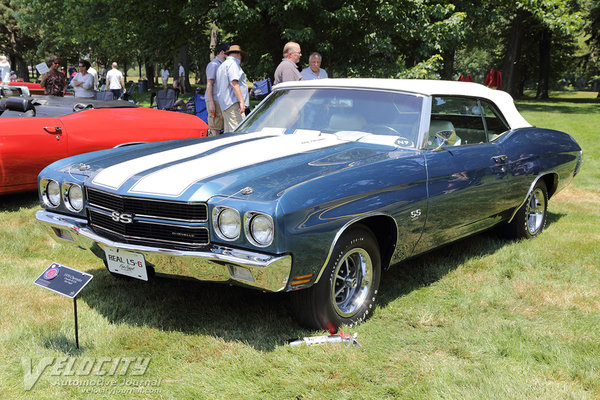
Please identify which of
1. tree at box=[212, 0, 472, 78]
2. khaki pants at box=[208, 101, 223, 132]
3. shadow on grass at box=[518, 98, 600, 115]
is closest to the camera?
khaki pants at box=[208, 101, 223, 132]

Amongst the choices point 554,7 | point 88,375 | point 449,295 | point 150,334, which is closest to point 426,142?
point 449,295

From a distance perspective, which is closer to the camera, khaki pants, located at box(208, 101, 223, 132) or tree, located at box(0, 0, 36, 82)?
khaki pants, located at box(208, 101, 223, 132)

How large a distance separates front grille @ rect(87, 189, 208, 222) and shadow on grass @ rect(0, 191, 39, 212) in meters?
3.44

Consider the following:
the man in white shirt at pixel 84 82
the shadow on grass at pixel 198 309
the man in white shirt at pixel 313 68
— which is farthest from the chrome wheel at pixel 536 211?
the man in white shirt at pixel 84 82

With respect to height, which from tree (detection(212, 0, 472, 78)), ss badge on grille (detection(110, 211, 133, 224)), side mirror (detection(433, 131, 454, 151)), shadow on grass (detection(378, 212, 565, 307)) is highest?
tree (detection(212, 0, 472, 78))

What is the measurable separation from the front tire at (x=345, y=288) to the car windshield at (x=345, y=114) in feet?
3.16

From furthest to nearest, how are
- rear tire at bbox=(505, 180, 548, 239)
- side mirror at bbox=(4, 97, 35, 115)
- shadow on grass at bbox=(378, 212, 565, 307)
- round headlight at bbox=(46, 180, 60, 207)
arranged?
1. side mirror at bbox=(4, 97, 35, 115)
2. rear tire at bbox=(505, 180, 548, 239)
3. shadow on grass at bbox=(378, 212, 565, 307)
4. round headlight at bbox=(46, 180, 60, 207)

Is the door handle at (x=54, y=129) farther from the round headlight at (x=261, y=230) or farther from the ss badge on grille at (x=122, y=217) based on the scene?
the round headlight at (x=261, y=230)

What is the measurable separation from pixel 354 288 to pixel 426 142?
3.89 feet

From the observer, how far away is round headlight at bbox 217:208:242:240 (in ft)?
10.0

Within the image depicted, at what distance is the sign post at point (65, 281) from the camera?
3088 millimetres

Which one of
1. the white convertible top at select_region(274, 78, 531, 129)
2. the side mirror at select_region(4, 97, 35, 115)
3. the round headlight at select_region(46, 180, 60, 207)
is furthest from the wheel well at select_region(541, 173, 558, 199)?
the side mirror at select_region(4, 97, 35, 115)

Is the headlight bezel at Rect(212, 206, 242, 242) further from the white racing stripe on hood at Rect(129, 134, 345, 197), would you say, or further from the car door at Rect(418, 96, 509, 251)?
the car door at Rect(418, 96, 509, 251)

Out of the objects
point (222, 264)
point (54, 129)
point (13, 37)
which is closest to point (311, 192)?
point (222, 264)
